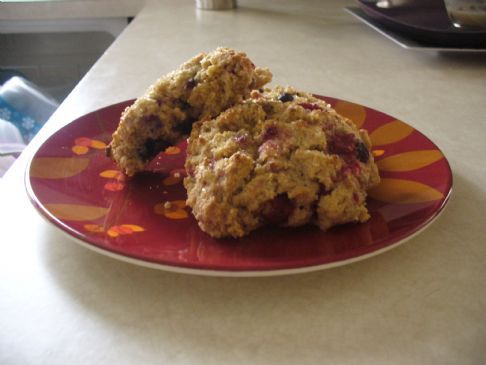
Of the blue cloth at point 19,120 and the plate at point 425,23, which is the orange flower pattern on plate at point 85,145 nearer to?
the blue cloth at point 19,120

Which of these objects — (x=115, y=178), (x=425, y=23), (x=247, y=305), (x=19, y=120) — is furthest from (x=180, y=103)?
(x=425, y=23)

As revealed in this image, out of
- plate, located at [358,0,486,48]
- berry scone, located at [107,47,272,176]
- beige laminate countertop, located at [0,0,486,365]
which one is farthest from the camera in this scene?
plate, located at [358,0,486,48]

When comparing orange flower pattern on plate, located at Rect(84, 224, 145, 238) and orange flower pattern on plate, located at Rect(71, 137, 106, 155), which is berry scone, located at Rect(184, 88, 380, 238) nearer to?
orange flower pattern on plate, located at Rect(84, 224, 145, 238)

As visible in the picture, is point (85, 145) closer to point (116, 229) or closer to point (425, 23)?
point (116, 229)

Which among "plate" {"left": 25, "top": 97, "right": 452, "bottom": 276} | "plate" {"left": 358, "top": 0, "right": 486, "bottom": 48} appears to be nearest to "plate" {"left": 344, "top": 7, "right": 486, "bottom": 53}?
"plate" {"left": 358, "top": 0, "right": 486, "bottom": 48}

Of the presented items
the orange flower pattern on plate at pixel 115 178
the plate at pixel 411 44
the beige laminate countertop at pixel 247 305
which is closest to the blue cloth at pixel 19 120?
the beige laminate countertop at pixel 247 305

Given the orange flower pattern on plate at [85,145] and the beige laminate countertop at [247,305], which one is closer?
the beige laminate countertop at [247,305]

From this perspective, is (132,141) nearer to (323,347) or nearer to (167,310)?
(167,310)
